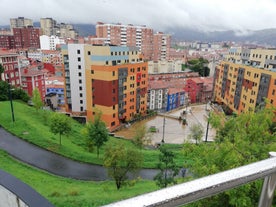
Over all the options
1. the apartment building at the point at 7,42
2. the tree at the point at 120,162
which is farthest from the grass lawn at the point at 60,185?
the apartment building at the point at 7,42

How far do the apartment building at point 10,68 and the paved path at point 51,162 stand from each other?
729 inches

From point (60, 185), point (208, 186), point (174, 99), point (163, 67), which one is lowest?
point (174, 99)

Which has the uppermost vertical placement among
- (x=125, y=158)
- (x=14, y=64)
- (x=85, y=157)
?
(x=14, y=64)

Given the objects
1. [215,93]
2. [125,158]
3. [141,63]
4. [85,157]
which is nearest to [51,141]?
[85,157]

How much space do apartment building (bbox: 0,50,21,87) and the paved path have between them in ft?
60.8

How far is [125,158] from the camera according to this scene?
11.3 metres

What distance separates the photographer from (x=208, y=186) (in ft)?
3.27

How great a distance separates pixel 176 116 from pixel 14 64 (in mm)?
23941

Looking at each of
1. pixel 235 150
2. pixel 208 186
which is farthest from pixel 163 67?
pixel 208 186

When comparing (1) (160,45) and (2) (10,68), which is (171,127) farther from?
(1) (160,45)

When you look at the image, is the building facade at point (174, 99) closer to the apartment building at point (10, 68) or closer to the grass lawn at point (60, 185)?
the apartment building at point (10, 68)

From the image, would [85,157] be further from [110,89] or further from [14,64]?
[14,64]

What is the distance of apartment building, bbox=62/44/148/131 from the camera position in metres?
25.9

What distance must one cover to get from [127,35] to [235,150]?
2403 inches
